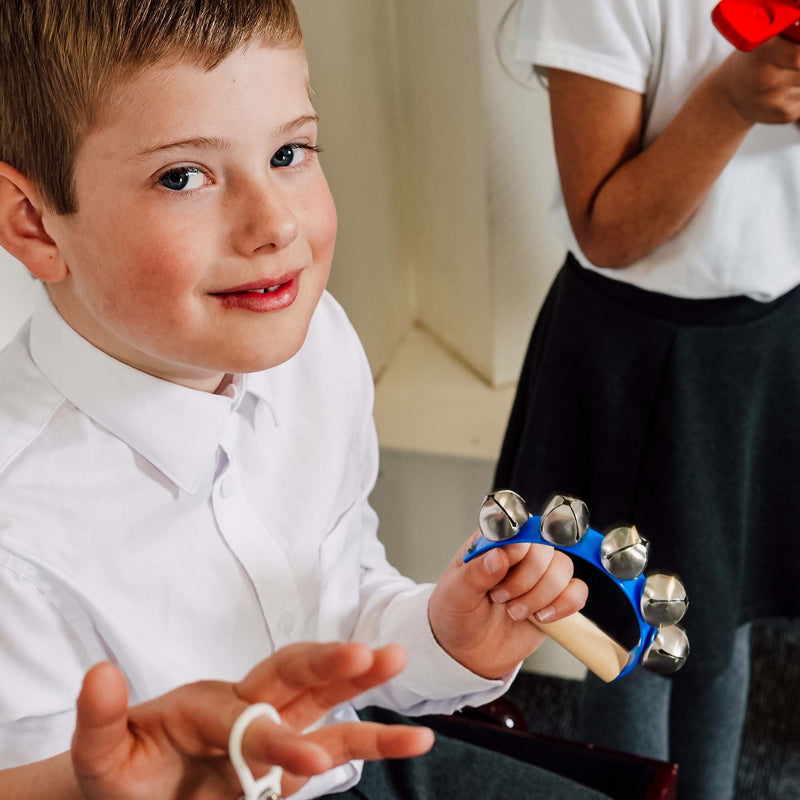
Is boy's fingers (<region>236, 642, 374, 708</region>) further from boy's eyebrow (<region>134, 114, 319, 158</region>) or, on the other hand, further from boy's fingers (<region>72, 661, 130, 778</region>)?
boy's eyebrow (<region>134, 114, 319, 158</region>)

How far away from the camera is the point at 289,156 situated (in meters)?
0.66

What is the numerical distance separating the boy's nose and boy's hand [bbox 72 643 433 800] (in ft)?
0.82

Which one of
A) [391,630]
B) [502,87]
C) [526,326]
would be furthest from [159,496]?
[526,326]

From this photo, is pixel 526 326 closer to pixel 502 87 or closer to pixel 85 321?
pixel 502 87

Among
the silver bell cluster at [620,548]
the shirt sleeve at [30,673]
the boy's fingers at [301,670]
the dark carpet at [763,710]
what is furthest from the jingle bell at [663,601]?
the dark carpet at [763,710]

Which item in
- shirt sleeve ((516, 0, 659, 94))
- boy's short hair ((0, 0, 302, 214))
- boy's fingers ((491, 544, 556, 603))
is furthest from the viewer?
shirt sleeve ((516, 0, 659, 94))

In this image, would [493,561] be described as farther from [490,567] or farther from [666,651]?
[666,651]

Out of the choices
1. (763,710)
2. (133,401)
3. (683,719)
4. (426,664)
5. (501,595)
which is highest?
(133,401)

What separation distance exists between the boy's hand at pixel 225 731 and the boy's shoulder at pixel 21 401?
233 mm

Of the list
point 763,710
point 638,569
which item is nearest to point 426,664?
point 638,569

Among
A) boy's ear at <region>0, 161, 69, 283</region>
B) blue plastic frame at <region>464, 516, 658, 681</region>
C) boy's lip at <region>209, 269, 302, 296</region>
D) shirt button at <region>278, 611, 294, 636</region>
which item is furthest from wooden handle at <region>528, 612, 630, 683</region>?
boy's ear at <region>0, 161, 69, 283</region>

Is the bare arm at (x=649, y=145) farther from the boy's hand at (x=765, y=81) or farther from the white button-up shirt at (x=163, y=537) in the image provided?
the white button-up shirt at (x=163, y=537)

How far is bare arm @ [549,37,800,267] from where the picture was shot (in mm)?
903

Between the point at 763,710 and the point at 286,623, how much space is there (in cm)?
117
